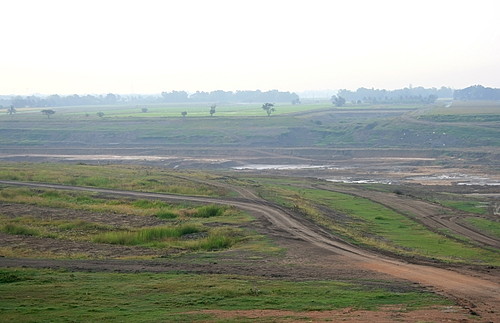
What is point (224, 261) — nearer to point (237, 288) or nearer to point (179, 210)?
point (237, 288)

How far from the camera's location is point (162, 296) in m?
26.8

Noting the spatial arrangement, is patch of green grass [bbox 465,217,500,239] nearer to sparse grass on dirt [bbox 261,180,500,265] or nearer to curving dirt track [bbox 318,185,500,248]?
curving dirt track [bbox 318,185,500,248]

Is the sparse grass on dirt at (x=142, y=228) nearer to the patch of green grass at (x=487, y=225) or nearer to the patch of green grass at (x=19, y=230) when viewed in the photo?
the patch of green grass at (x=19, y=230)

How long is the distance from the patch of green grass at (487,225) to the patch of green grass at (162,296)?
25470mm

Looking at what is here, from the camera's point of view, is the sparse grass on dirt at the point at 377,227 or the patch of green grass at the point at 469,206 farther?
the patch of green grass at the point at 469,206

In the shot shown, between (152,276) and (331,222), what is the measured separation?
79.1ft

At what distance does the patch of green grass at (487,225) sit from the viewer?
172 feet

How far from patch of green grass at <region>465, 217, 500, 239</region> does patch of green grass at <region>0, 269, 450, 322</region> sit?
2547 cm

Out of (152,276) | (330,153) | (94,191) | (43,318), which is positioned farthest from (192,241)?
(330,153)

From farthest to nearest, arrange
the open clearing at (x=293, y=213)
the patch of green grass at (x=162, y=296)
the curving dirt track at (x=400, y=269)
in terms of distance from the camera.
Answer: the open clearing at (x=293, y=213), the curving dirt track at (x=400, y=269), the patch of green grass at (x=162, y=296)

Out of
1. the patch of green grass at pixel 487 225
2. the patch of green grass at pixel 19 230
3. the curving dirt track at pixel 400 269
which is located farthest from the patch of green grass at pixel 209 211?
the patch of green grass at pixel 487 225

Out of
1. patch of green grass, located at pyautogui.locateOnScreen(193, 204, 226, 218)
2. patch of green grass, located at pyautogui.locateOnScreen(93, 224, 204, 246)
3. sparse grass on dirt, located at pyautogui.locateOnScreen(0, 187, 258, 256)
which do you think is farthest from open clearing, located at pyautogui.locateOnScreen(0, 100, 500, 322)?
patch of green grass, located at pyautogui.locateOnScreen(193, 204, 226, 218)

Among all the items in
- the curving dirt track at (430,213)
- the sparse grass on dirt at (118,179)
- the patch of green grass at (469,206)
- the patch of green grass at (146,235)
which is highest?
the patch of green grass at (146,235)

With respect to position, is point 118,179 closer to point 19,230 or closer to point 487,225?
point 19,230
